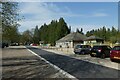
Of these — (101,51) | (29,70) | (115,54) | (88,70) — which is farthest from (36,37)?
(88,70)

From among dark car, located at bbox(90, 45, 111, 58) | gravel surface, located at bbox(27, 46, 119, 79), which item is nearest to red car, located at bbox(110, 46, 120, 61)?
gravel surface, located at bbox(27, 46, 119, 79)

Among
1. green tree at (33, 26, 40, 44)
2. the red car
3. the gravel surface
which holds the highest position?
green tree at (33, 26, 40, 44)

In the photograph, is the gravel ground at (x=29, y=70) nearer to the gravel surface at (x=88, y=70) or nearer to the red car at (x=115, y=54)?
the gravel surface at (x=88, y=70)

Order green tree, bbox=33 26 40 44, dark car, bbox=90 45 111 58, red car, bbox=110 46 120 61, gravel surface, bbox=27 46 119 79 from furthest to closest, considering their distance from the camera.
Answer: green tree, bbox=33 26 40 44, dark car, bbox=90 45 111 58, red car, bbox=110 46 120 61, gravel surface, bbox=27 46 119 79

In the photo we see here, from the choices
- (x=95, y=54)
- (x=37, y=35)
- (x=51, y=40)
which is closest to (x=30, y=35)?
(x=37, y=35)

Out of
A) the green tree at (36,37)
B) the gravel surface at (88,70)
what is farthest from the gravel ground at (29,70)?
the green tree at (36,37)

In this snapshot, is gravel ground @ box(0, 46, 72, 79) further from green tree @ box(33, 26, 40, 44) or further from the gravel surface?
green tree @ box(33, 26, 40, 44)

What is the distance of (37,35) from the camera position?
17362 centimetres

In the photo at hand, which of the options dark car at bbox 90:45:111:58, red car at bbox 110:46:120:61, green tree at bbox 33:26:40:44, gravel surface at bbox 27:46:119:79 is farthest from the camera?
green tree at bbox 33:26:40:44

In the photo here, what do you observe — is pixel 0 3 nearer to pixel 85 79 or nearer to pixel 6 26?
pixel 6 26

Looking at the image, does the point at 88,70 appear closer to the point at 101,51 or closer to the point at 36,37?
the point at 101,51

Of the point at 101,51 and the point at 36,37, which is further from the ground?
the point at 36,37

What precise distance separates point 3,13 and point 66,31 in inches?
3735

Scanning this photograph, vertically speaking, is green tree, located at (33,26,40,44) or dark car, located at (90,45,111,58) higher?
green tree, located at (33,26,40,44)
